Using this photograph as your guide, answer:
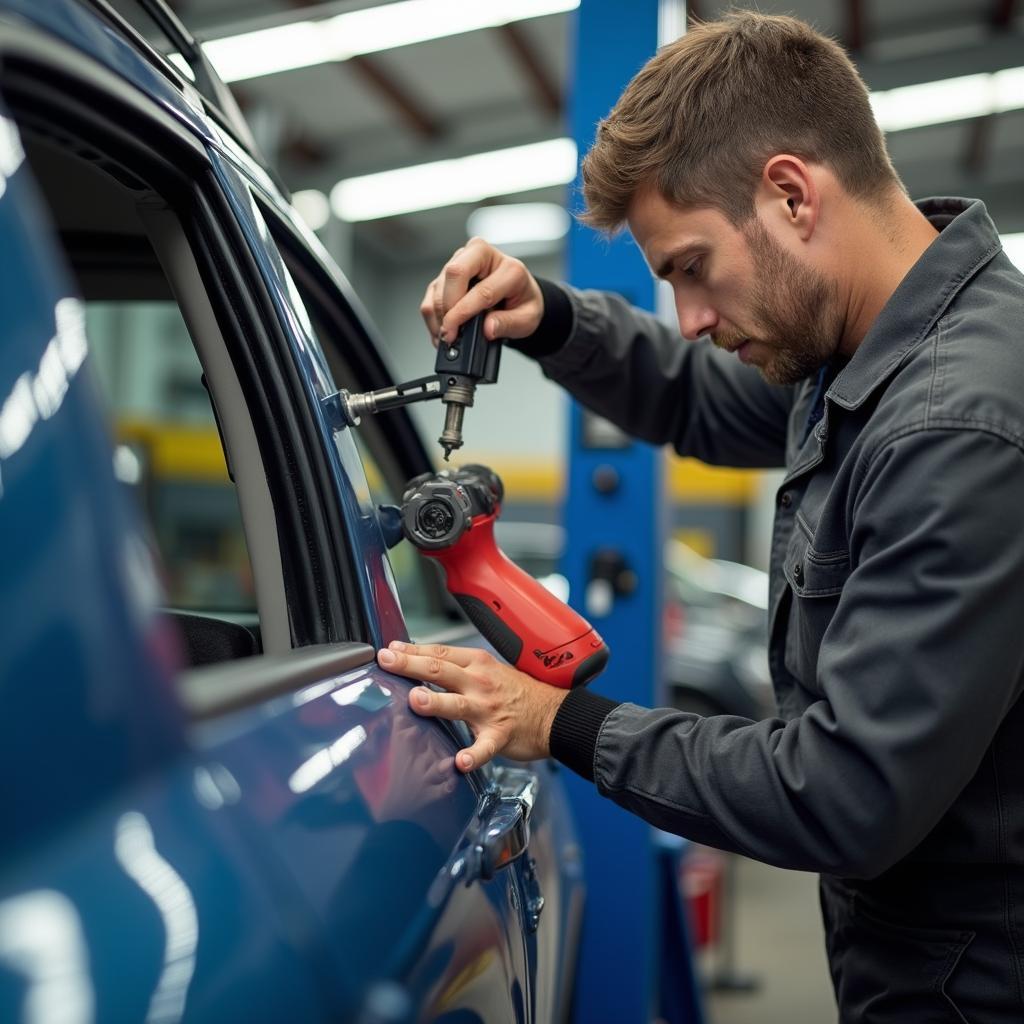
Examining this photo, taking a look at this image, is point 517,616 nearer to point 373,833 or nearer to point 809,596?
point 809,596

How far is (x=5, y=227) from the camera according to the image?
621 millimetres

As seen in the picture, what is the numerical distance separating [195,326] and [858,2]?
8.03 m

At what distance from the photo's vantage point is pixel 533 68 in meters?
9.03

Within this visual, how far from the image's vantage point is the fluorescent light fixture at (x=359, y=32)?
7.37 metres

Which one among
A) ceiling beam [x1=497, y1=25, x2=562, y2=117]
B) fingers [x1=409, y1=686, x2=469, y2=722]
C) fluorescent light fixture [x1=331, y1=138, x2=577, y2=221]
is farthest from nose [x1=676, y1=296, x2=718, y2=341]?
fluorescent light fixture [x1=331, y1=138, x2=577, y2=221]

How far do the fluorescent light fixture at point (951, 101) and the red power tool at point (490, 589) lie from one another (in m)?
8.55

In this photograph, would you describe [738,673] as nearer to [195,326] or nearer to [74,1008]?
[195,326]

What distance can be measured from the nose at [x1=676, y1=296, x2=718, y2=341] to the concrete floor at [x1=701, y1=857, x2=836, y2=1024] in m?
2.27

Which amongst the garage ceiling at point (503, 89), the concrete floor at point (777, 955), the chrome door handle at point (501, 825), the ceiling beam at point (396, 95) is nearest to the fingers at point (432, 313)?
the chrome door handle at point (501, 825)

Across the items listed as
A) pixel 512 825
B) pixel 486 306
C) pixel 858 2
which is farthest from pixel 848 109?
pixel 858 2

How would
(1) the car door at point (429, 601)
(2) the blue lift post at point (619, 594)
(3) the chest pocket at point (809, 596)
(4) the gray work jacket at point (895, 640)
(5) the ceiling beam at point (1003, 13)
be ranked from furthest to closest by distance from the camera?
1. (5) the ceiling beam at point (1003, 13)
2. (2) the blue lift post at point (619, 594)
3. (1) the car door at point (429, 601)
4. (3) the chest pocket at point (809, 596)
5. (4) the gray work jacket at point (895, 640)

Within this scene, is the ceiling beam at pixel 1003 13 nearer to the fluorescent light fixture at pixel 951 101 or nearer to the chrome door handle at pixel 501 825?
the fluorescent light fixture at pixel 951 101

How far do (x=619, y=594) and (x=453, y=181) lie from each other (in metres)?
8.67

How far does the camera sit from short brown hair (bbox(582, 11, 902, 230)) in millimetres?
1434
